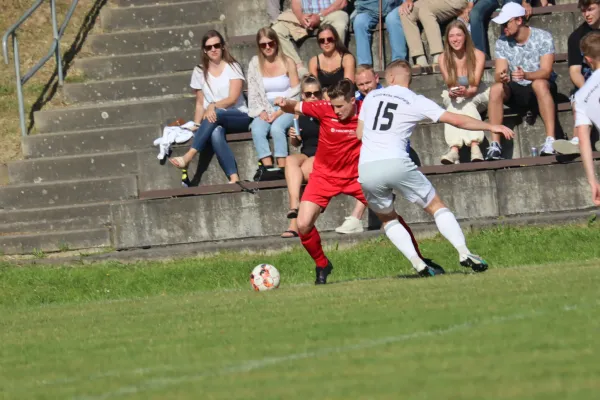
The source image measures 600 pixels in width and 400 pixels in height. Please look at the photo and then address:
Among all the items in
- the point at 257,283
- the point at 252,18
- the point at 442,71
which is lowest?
the point at 257,283

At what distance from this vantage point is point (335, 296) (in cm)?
1010

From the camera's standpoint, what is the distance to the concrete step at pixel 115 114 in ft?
57.5

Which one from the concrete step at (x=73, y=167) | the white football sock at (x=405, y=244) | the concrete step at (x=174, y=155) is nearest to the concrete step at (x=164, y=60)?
the concrete step at (x=174, y=155)

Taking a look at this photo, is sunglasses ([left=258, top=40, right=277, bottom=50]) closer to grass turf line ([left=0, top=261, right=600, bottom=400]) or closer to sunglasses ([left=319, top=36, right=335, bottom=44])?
sunglasses ([left=319, top=36, right=335, bottom=44])

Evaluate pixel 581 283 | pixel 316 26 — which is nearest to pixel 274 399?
pixel 581 283

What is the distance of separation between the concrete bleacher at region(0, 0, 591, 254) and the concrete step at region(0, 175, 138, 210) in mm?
14

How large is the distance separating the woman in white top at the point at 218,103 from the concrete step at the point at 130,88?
1726 millimetres

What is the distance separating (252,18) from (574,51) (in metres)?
5.61

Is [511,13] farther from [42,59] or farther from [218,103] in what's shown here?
[42,59]

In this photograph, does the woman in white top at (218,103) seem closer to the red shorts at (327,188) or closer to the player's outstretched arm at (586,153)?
the red shorts at (327,188)

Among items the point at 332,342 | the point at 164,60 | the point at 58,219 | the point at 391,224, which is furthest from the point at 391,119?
the point at 164,60

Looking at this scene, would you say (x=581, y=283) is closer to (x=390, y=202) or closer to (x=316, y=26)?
(x=390, y=202)

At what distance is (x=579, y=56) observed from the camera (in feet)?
48.8

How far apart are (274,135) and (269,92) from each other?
0.66m
